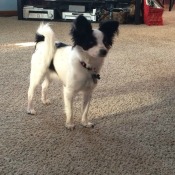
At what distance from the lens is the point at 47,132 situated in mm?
1579

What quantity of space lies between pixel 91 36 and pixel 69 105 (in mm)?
363

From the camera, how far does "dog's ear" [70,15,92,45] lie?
139 cm

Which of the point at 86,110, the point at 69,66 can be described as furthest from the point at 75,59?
the point at 86,110

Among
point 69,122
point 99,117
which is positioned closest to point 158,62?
point 99,117

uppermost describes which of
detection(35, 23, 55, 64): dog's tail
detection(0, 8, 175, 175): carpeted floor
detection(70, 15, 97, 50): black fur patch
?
detection(70, 15, 97, 50): black fur patch

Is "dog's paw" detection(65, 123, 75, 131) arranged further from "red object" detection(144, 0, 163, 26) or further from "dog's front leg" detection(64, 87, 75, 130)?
"red object" detection(144, 0, 163, 26)

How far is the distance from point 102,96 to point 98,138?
54 centimetres

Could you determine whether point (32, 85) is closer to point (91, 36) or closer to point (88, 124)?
point (88, 124)

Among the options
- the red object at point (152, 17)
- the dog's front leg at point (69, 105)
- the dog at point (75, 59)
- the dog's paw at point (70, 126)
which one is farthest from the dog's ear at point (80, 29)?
the red object at point (152, 17)

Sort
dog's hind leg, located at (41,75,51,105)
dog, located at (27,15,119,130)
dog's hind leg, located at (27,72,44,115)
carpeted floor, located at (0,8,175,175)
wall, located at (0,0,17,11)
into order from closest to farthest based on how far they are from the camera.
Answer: carpeted floor, located at (0,8,175,175)
dog, located at (27,15,119,130)
dog's hind leg, located at (27,72,44,115)
dog's hind leg, located at (41,75,51,105)
wall, located at (0,0,17,11)

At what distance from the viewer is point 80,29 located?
1415mm

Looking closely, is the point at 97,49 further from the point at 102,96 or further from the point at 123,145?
the point at 102,96

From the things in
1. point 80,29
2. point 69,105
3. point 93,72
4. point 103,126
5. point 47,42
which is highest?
point 80,29

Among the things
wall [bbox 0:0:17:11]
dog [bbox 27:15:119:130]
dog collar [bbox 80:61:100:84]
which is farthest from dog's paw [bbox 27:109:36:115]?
wall [bbox 0:0:17:11]
